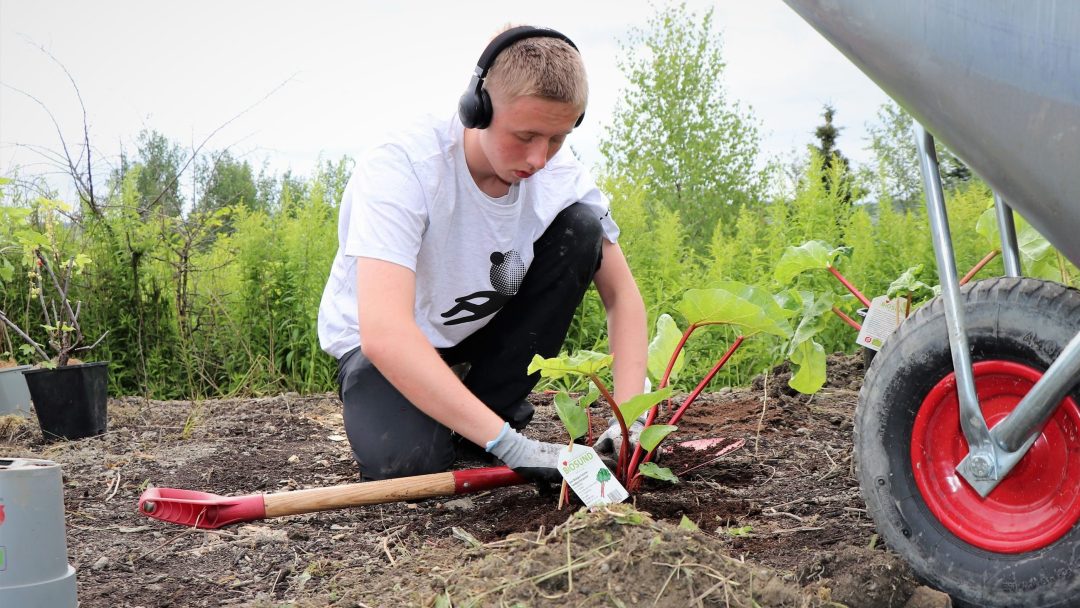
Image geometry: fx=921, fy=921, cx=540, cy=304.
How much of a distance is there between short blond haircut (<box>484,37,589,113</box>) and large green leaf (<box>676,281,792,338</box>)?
53cm

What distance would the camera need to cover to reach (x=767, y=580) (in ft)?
4.73

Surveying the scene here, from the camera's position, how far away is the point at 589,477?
2025 millimetres

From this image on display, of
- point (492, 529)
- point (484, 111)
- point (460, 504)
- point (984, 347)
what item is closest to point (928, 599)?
point (984, 347)

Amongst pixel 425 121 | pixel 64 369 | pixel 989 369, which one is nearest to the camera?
pixel 989 369

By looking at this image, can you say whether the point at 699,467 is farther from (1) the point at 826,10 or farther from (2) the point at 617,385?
(1) the point at 826,10

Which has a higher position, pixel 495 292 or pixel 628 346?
pixel 495 292

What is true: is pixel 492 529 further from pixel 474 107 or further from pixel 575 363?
pixel 474 107

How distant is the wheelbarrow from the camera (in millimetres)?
1306

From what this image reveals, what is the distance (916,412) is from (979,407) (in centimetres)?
15

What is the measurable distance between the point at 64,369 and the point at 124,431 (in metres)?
0.33

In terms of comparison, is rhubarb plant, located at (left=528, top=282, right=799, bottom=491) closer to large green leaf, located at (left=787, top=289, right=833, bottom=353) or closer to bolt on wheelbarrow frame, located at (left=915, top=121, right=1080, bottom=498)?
large green leaf, located at (left=787, top=289, right=833, bottom=353)

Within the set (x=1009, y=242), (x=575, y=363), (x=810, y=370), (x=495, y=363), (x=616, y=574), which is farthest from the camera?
(x=495, y=363)

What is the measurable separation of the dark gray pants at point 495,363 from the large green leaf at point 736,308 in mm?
626

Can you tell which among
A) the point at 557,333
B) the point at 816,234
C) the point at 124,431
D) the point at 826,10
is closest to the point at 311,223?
the point at 124,431
